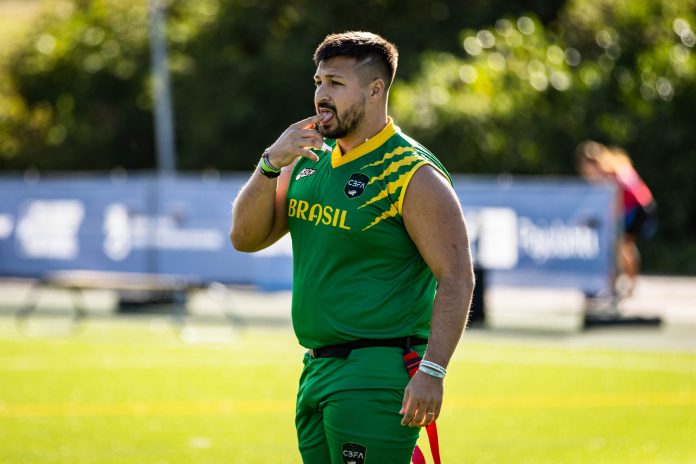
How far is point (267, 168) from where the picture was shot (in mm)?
5520

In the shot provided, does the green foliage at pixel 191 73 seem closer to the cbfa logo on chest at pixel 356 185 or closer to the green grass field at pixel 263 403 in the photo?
the green grass field at pixel 263 403

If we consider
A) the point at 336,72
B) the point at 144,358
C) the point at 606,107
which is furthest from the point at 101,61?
the point at 336,72

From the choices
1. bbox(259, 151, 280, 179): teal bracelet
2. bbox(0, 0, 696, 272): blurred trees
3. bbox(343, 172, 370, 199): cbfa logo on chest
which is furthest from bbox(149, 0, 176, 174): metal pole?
bbox(343, 172, 370, 199): cbfa logo on chest

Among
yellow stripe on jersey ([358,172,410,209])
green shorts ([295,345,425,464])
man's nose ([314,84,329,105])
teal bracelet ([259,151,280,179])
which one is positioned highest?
man's nose ([314,84,329,105])

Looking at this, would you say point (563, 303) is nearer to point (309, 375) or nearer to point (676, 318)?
point (676, 318)

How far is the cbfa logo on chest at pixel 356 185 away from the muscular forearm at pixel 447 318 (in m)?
0.49

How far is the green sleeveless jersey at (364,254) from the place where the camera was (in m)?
5.33

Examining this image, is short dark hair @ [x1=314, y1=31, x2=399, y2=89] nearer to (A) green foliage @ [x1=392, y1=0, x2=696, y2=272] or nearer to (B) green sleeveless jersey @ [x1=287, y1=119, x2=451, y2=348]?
(B) green sleeveless jersey @ [x1=287, y1=119, x2=451, y2=348]

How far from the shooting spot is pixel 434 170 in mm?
5297

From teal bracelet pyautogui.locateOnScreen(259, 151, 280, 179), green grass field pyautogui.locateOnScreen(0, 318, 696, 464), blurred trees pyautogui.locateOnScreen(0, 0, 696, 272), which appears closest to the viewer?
teal bracelet pyautogui.locateOnScreen(259, 151, 280, 179)

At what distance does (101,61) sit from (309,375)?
46.6 m

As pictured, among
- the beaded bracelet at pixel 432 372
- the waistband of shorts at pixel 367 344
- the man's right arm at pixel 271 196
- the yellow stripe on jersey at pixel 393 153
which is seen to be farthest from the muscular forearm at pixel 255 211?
the beaded bracelet at pixel 432 372

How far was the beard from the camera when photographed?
537 centimetres

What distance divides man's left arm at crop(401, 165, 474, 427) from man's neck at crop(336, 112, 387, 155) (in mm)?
300
